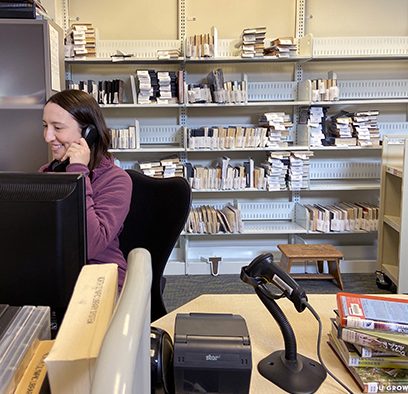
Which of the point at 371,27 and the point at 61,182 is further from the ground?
the point at 371,27

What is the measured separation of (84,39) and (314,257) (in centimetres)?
241

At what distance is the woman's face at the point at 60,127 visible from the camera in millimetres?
1584

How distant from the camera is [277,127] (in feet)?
12.2

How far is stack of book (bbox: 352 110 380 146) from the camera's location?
3721mm

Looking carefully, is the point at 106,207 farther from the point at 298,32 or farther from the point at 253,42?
the point at 298,32

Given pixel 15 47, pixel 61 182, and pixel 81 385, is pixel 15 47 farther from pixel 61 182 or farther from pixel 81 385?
pixel 81 385

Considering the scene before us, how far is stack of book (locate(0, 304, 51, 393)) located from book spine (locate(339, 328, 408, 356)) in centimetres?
64

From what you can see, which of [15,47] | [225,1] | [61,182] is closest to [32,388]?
[61,182]

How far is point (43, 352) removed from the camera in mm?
528

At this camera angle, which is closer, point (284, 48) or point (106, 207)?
point (106, 207)

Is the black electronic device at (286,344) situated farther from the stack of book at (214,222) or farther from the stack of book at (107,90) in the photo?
the stack of book at (107,90)

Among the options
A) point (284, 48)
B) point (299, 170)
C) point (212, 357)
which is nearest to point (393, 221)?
point (299, 170)

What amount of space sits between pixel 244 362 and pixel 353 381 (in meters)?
0.33

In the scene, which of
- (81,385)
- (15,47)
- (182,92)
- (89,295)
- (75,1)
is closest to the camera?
(81,385)
